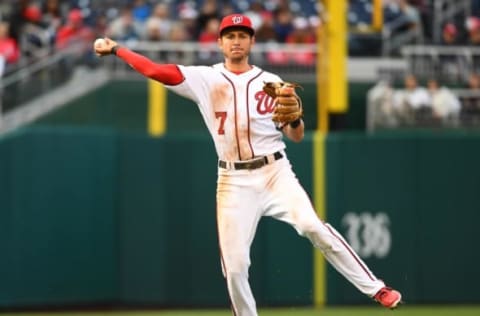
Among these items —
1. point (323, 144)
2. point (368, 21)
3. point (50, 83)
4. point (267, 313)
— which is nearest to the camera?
point (267, 313)

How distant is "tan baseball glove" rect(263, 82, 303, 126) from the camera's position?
30.3 feet

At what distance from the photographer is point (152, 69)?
950 cm

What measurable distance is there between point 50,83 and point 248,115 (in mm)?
7664

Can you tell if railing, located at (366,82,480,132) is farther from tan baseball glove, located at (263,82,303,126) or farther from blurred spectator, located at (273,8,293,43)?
tan baseball glove, located at (263,82,303,126)

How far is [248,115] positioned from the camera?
9.71 m

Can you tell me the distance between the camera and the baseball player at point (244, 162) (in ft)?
31.3

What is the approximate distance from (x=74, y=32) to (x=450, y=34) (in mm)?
5618

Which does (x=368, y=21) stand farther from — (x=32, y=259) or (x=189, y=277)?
(x=32, y=259)

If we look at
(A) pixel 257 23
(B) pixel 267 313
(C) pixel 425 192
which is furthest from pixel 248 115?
(A) pixel 257 23

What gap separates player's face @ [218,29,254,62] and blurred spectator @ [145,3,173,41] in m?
8.10

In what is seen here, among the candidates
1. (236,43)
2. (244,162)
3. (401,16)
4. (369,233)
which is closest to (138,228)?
(369,233)

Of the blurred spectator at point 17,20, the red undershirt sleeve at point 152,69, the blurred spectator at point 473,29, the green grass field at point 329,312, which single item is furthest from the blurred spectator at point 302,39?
the red undershirt sleeve at point 152,69

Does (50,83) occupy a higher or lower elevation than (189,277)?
higher

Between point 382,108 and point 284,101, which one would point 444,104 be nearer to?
point 382,108
